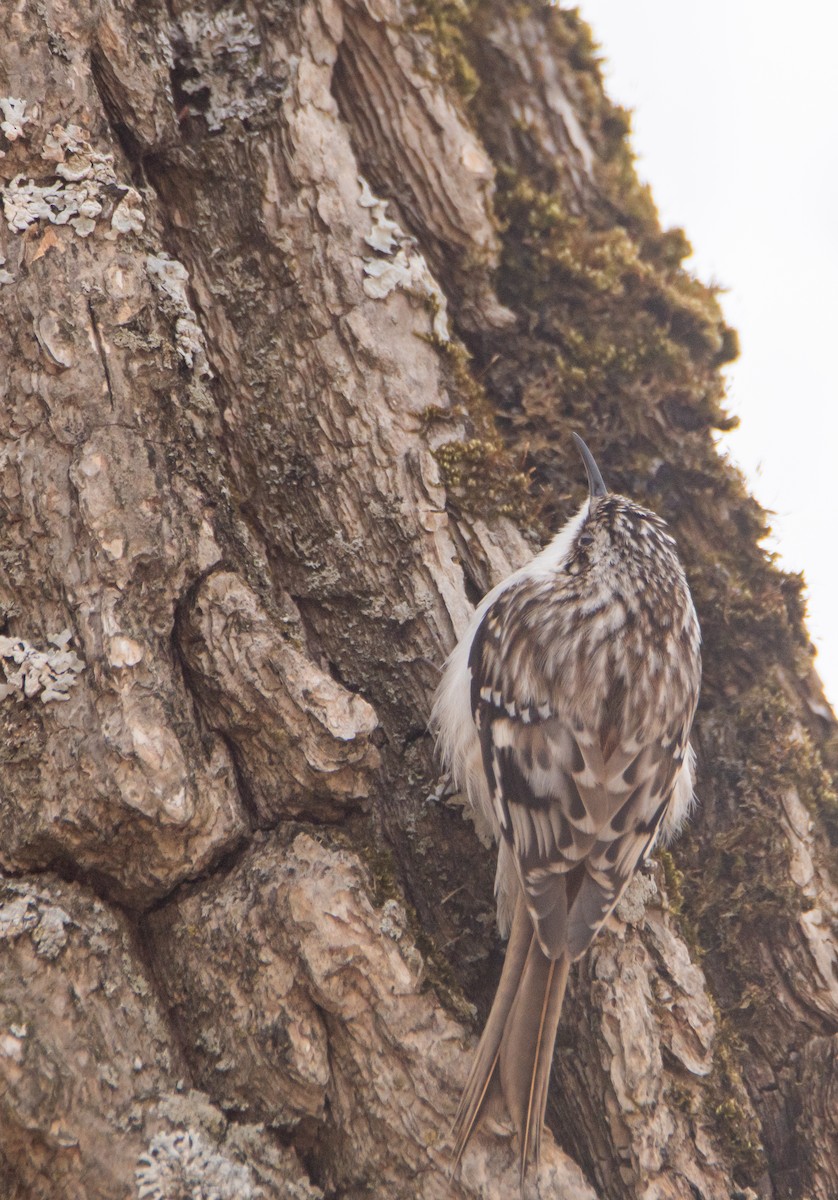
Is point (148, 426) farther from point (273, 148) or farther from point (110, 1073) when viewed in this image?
point (110, 1073)

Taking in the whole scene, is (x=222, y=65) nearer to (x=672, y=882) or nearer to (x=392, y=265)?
(x=392, y=265)

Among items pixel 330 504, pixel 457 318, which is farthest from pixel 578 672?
pixel 457 318

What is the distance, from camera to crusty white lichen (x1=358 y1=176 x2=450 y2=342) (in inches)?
93.2

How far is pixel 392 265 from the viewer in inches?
94.0

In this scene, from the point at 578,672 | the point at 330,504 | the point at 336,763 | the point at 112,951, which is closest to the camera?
the point at 112,951

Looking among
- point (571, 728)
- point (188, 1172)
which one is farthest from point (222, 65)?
point (188, 1172)

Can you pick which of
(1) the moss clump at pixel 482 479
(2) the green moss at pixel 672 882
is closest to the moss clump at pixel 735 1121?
(2) the green moss at pixel 672 882

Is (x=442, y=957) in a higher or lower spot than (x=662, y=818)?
lower

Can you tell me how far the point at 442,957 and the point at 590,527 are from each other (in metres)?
1.11

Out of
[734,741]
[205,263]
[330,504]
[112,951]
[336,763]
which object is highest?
[205,263]

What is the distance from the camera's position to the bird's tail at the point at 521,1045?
177cm

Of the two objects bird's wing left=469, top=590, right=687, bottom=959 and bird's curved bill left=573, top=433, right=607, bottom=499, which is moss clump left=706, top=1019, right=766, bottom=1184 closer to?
bird's wing left=469, top=590, right=687, bottom=959

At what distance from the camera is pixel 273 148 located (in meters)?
2.32

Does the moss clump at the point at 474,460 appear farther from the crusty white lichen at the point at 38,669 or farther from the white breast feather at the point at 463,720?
the crusty white lichen at the point at 38,669
